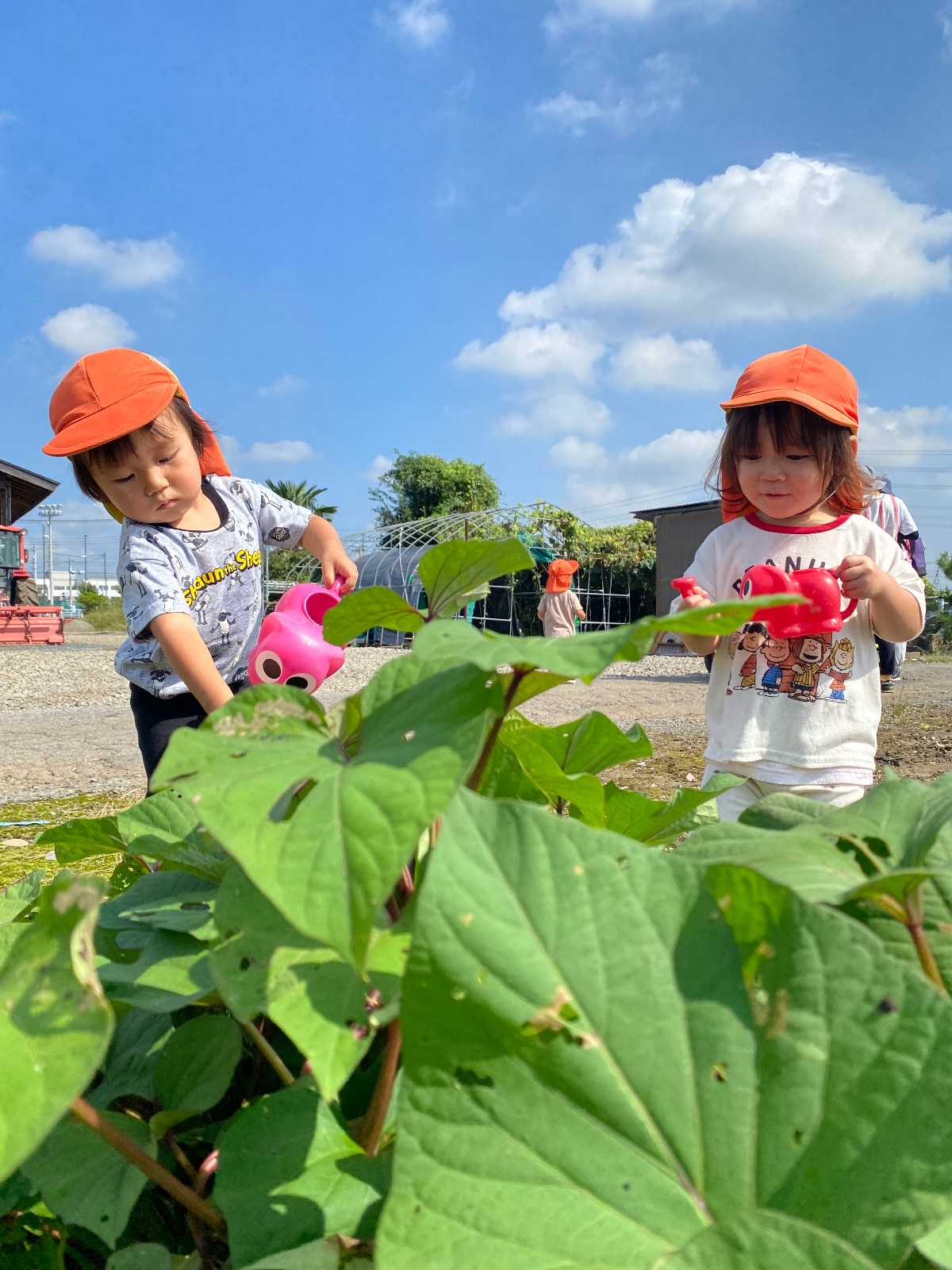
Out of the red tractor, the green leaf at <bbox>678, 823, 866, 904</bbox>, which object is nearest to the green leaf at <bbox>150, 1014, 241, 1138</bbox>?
the green leaf at <bbox>678, 823, 866, 904</bbox>

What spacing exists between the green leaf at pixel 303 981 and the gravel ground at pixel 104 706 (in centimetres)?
174

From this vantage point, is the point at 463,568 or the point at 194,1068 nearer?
the point at 194,1068

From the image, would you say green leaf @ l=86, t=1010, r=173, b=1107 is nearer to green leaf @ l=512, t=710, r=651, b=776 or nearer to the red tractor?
green leaf @ l=512, t=710, r=651, b=776

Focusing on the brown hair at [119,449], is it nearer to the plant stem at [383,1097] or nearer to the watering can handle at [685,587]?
the watering can handle at [685,587]

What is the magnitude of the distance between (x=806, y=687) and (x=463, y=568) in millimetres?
1777

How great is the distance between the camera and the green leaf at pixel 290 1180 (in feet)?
1.38

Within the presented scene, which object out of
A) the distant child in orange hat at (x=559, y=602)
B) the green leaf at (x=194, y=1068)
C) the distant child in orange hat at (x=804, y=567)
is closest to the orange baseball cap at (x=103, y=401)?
the distant child in orange hat at (x=804, y=567)

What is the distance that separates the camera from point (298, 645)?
2006 mm

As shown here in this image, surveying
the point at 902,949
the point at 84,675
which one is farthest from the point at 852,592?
the point at 84,675

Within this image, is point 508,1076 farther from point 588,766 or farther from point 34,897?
point 34,897

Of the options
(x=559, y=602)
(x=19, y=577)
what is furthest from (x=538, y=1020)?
(x=19, y=577)

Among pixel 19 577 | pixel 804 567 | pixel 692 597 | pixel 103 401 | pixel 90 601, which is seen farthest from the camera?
pixel 90 601

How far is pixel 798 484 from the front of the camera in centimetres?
223

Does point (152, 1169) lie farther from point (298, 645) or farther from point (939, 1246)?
point (298, 645)
